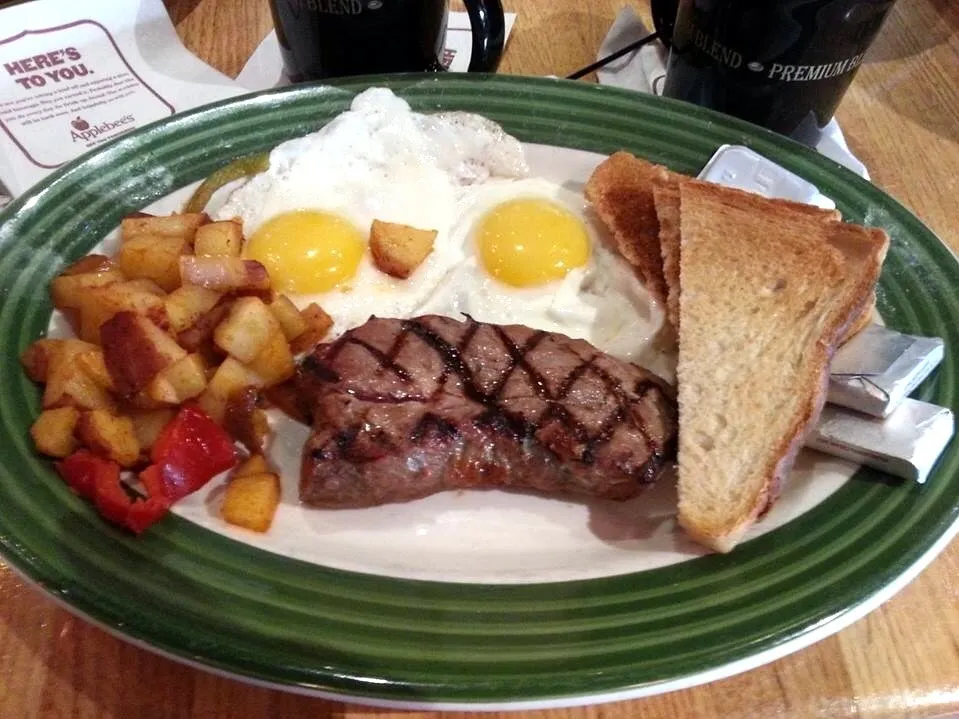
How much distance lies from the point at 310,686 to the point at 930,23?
133 inches

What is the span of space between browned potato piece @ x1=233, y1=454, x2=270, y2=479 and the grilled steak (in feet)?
0.41

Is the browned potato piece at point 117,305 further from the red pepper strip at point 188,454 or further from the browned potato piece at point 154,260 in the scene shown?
the red pepper strip at point 188,454

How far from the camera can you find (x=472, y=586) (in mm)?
1391

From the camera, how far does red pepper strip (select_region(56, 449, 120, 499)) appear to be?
1.41 meters

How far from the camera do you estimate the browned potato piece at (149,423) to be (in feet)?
4.98

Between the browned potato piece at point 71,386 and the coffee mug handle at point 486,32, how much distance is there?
145 cm

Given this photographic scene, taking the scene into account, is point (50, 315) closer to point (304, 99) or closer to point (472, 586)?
point (304, 99)

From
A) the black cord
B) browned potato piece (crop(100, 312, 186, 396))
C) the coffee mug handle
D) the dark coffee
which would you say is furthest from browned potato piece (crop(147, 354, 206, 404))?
the black cord

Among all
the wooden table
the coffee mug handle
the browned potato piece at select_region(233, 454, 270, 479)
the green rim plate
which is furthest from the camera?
the coffee mug handle

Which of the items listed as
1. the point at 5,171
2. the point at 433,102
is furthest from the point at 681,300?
the point at 5,171

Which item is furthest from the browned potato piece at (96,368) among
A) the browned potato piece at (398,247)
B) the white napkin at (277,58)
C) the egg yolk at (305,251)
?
the white napkin at (277,58)

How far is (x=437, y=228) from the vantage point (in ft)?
6.66

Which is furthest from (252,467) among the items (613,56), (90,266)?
(613,56)

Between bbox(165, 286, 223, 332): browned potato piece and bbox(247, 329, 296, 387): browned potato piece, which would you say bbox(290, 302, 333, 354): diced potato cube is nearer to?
bbox(247, 329, 296, 387): browned potato piece
